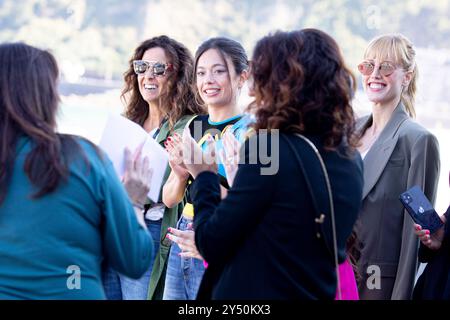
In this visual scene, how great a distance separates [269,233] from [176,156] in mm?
1021

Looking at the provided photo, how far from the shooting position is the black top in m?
1.89

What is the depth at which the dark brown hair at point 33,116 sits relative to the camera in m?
1.88

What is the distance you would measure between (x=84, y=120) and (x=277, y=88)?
3.40 metres

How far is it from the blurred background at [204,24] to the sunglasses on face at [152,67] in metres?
7.74

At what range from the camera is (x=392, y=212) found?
3.05m

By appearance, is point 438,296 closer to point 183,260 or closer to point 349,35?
Answer: point 183,260

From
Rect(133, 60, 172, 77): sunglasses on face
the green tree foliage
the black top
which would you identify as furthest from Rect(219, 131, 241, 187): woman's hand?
the green tree foliage

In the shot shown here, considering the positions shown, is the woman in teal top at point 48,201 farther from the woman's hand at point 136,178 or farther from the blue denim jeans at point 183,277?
the blue denim jeans at point 183,277

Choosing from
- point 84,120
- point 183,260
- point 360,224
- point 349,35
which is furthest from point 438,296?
point 349,35

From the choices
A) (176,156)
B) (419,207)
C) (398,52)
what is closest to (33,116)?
(176,156)

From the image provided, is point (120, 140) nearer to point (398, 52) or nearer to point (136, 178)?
point (136, 178)

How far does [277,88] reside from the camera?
1.99 m

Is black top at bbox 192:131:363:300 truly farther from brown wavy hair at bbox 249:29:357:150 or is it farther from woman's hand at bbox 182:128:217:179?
woman's hand at bbox 182:128:217:179

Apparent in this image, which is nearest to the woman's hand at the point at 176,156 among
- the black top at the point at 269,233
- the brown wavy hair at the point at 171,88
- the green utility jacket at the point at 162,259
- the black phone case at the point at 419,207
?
the green utility jacket at the point at 162,259
